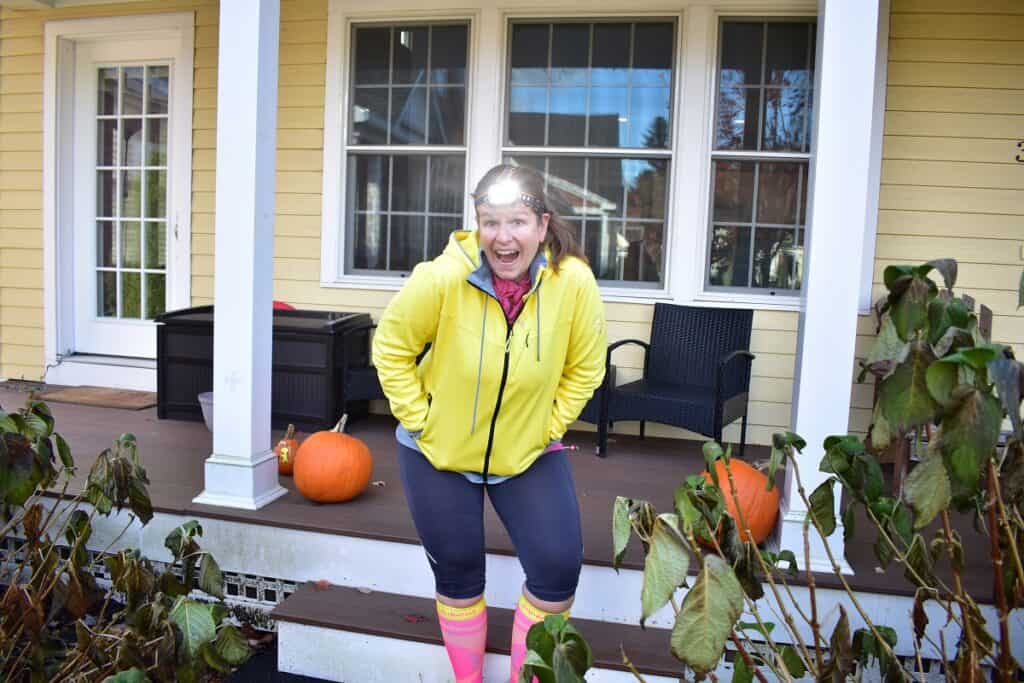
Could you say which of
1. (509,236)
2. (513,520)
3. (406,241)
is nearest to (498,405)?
(513,520)

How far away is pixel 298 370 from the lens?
4.32 m

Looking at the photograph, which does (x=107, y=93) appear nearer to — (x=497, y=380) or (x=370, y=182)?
(x=370, y=182)

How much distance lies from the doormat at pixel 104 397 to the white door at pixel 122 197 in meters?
0.30

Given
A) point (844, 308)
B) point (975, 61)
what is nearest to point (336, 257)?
point (844, 308)

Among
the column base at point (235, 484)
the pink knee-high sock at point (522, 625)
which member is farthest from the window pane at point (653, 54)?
the pink knee-high sock at point (522, 625)

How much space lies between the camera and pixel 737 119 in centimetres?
432

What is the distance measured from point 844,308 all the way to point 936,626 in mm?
994

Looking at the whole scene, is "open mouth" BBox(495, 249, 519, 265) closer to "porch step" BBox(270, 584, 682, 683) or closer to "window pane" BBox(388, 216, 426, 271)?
"porch step" BBox(270, 584, 682, 683)

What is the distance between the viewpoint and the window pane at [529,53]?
4508 millimetres

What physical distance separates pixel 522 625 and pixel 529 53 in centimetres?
346

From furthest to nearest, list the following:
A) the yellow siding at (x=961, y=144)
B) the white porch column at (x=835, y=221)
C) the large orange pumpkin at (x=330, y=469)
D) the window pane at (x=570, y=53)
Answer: the window pane at (x=570, y=53), the yellow siding at (x=961, y=144), the large orange pumpkin at (x=330, y=469), the white porch column at (x=835, y=221)

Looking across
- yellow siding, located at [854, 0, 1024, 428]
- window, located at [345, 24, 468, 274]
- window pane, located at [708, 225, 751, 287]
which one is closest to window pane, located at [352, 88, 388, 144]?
window, located at [345, 24, 468, 274]

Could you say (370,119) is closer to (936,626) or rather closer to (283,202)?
(283,202)

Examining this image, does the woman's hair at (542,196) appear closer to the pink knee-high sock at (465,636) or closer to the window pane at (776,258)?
the pink knee-high sock at (465,636)
